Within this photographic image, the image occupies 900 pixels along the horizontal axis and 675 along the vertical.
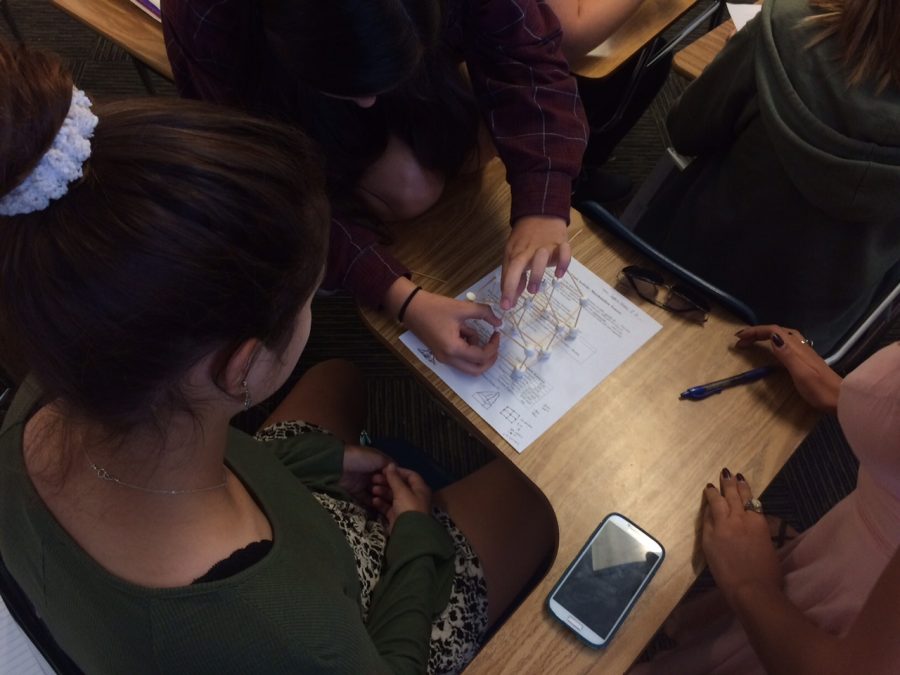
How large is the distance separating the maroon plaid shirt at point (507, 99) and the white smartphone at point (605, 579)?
1.45 ft

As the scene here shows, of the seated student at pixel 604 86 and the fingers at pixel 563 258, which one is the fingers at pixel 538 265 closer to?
the fingers at pixel 563 258

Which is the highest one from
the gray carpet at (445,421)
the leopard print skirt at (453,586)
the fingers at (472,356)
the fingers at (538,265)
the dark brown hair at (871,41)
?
the dark brown hair at (871,41)

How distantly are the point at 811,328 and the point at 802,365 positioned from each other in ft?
1.41

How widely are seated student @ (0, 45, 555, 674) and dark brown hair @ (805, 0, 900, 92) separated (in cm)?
72

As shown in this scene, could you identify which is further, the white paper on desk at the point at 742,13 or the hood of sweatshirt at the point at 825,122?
the white paper on desk at the point at 742,13

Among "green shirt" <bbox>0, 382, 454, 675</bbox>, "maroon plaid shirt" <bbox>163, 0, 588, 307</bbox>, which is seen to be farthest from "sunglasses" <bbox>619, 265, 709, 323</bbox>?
"green shirt" <bbox>0, 382, 454, 675</bbox>

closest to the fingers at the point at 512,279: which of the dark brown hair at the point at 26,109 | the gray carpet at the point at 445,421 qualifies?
the dark brown hair at the point at 26,109

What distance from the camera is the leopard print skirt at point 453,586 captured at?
88 cm

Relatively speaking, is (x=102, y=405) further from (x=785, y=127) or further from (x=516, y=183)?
(x=785, y=127)

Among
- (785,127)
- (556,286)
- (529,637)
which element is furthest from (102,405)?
(785,127)

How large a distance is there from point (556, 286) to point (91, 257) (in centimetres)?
67

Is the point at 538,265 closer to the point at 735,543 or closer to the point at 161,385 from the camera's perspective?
the point at 735,543

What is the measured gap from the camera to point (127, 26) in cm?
132

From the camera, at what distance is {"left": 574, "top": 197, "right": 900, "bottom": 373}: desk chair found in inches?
37.3
